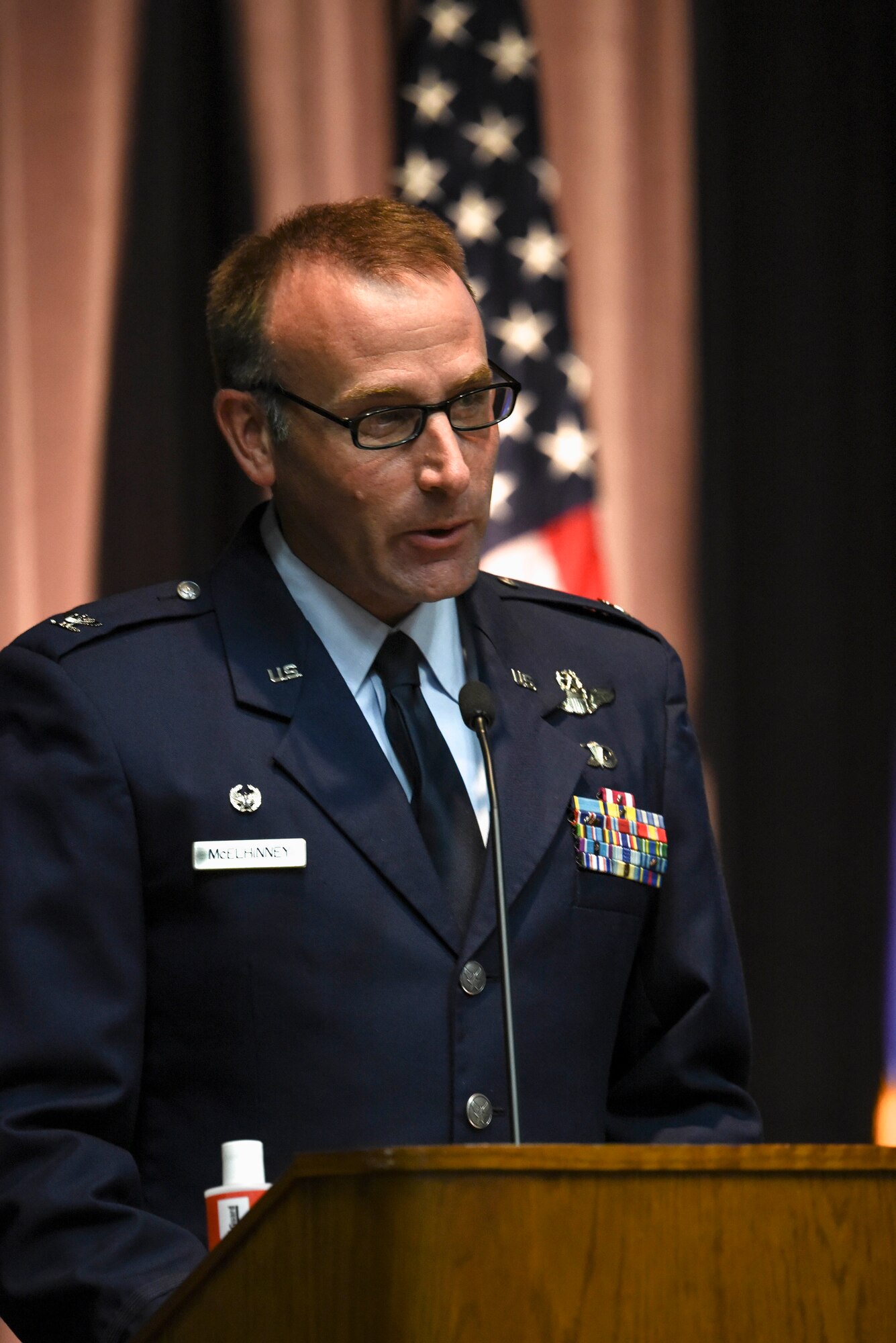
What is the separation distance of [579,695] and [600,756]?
10 cm

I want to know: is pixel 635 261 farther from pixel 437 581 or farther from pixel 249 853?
pixel 249 853

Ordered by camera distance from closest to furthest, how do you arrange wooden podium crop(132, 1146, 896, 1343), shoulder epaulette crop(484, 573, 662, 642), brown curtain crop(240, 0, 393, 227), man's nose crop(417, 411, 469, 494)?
wooden podium crop(132, 1146, 896, 1343), man's nose crop(417, 411, 469, 494), shoulder epaulette crop(484, 573, 662, 642), brown curtain crop(240, 0, 393, 227)

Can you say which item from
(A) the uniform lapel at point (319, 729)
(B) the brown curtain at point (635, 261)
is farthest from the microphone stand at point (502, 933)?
(B) the brown curtain at point (635, 261)

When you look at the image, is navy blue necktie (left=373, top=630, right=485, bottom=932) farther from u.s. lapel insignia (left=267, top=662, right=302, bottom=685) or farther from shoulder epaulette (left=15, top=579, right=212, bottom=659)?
shoulder epaulette (left=15, top=579, right=212, bottom=659)

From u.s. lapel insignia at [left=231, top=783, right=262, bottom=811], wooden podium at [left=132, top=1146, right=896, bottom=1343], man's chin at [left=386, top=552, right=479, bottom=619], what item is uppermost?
man's chin at [left=386, top=552, right=479, bottom=619]

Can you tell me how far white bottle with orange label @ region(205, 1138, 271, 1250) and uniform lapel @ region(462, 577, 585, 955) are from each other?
0.41 m

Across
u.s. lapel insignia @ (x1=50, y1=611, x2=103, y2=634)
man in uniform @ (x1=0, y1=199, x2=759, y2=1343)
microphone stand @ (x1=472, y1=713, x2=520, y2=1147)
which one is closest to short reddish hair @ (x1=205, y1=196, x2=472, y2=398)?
man in uniform @ (x1=0, y1=199, x2=759, y2=1343)

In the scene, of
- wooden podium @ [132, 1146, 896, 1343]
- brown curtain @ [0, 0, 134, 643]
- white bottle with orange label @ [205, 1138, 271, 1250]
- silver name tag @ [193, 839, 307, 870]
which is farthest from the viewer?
brown curtain @ [0, 0, 134, 643]

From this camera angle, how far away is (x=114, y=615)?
6.86ft

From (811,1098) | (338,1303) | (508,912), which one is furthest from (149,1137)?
(811,1098)

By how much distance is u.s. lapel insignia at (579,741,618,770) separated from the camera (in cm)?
215

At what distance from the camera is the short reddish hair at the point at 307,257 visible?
2121 millimetres

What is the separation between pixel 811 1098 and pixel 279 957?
164 cm

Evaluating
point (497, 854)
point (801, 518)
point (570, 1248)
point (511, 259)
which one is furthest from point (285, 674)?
point (801, 518)
